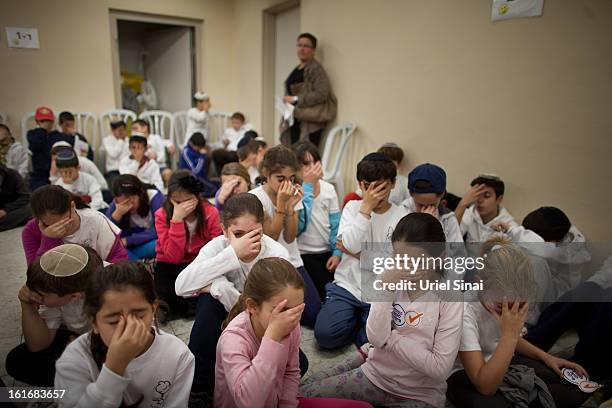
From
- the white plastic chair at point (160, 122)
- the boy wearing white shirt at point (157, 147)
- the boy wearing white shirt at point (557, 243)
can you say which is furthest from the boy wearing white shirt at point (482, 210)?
the white plastic chair at point (160, 122)

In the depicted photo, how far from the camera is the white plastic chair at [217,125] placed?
19.5 ft

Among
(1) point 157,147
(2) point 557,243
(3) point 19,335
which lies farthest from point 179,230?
(1) point 157,147

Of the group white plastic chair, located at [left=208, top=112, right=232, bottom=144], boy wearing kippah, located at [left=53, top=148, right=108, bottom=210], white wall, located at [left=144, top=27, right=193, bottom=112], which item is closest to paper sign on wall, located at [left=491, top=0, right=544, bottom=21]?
boy wearing kippah, located at [left=53, top=148, right=108, bottom=210]

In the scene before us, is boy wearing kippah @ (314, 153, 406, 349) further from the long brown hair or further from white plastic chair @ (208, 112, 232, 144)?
white plastic chair @ (208, 112, 232, 144)

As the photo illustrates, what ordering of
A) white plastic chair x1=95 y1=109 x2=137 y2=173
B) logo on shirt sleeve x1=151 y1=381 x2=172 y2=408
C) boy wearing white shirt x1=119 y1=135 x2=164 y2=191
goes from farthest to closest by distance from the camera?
white plastic chair x1=95 y1=109 x2=137 y2=173, boy wearing white shirt x1=119 y1=135 x2=164 y2=191, logo on shirt sleeve x1=151 y1=381 x2=172 y2=408

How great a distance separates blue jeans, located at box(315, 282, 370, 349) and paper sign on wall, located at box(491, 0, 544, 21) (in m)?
1.93

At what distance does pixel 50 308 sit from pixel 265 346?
2.90 feet

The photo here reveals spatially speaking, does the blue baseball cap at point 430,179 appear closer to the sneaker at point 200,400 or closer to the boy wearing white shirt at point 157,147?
the sneaker at point 200,400

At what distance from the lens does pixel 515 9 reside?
7.86 feet

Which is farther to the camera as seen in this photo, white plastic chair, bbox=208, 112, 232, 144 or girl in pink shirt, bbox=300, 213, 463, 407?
white plastic chair, bbox=208, 112, 232, 144

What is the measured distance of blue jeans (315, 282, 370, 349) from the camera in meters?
1.87

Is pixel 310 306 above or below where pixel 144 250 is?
below

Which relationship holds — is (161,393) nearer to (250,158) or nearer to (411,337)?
(411,337)

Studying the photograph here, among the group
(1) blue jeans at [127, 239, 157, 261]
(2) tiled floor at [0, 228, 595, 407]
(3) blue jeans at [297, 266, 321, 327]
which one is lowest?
(2) tiled floor at [0, 228, 595, 407]
